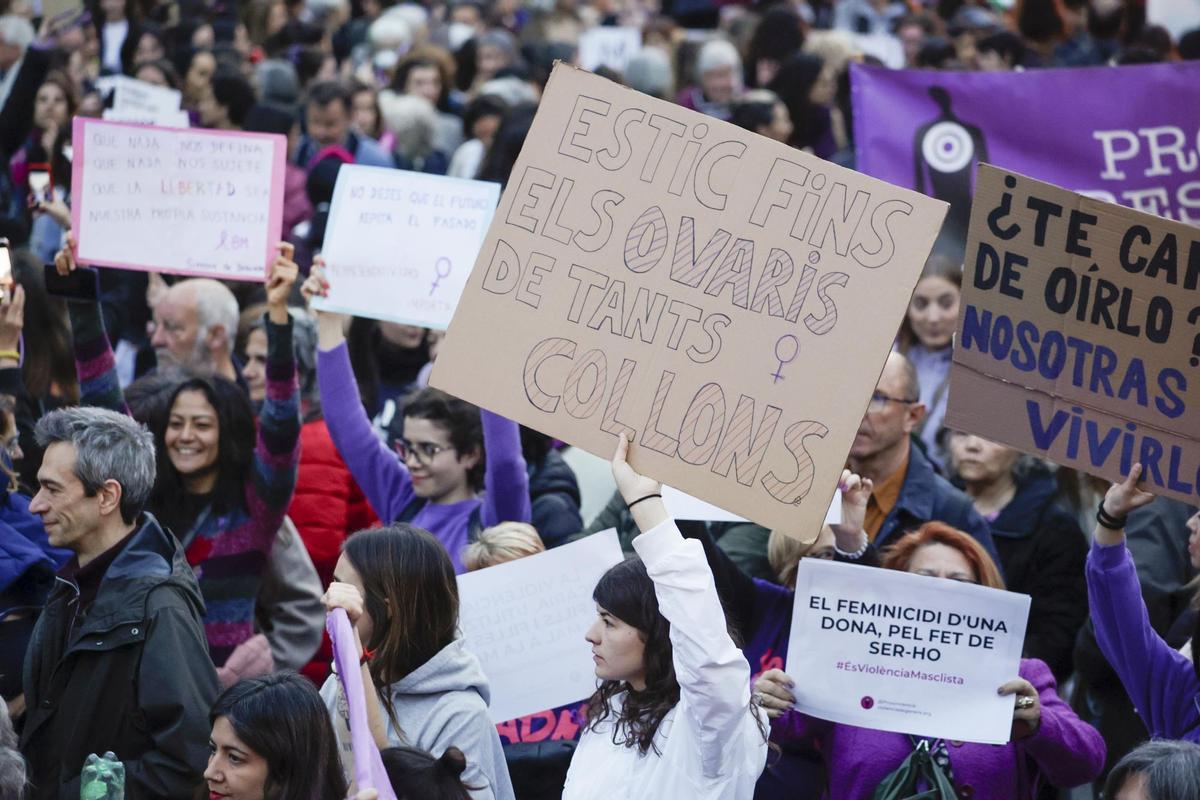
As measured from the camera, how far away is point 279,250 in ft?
20.2

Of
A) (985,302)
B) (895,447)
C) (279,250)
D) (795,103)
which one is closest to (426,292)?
(279,250)

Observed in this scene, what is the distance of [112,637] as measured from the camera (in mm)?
4469

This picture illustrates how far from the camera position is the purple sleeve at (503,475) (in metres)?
5.61

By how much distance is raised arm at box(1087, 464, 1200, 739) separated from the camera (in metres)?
4.46

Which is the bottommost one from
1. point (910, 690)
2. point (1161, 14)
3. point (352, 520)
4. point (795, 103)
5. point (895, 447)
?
point (352, 520)

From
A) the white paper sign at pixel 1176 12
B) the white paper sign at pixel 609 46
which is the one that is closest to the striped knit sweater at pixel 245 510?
the white paper sign at pixel 1176 12

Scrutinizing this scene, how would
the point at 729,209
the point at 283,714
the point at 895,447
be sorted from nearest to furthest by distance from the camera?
the point at 283,714, the point at 729,209, the point at 895,447

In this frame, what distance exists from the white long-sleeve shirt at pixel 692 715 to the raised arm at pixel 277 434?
76.1 inches

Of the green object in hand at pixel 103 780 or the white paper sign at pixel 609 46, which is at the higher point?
the white paper sign at pixel 609 46

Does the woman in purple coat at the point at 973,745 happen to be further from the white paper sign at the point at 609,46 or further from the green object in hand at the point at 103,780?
the white paper sign at the point at 609,46

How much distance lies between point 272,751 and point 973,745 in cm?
192

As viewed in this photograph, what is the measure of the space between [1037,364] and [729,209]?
0.91m

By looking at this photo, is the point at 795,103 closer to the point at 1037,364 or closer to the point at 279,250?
the point at 279,250

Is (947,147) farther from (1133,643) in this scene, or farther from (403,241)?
(1133,643)
